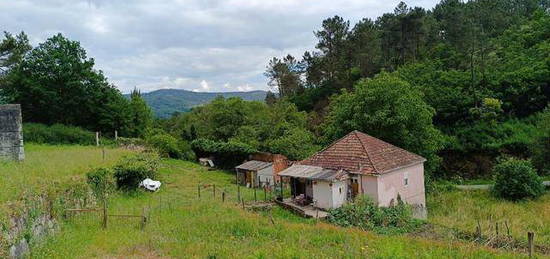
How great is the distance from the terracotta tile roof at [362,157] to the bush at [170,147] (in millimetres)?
20775

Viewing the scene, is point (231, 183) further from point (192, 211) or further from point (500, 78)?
point (500, 78)

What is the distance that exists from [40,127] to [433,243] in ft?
98.8

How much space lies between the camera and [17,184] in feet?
43.1

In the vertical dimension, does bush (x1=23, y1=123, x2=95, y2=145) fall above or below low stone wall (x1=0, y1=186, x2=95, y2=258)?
above

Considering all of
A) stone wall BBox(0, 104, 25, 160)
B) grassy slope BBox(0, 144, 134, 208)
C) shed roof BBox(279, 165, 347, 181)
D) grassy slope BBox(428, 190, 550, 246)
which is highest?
stone wall BBox(0, 104, 25, 160)

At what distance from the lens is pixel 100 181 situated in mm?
18812

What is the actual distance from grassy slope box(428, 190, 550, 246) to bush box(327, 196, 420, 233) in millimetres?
2382

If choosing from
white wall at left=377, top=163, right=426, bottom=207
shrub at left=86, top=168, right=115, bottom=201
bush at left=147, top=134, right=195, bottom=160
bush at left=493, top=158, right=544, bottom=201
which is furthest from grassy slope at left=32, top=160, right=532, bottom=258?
bush at left=147, top=134, right=195, bottom=160

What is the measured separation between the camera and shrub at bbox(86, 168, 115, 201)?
1820 centimetres

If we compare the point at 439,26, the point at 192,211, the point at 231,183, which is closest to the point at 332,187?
the point at 192,211

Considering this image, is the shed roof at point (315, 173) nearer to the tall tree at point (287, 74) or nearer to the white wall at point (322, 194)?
the white wall at point (322, 194)

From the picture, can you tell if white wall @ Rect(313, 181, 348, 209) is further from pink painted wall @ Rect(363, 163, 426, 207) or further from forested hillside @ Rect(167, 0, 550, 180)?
forested hillside @ Rect(167, 0, 550, 180)

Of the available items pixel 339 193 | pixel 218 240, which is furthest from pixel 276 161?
pixel 218 240

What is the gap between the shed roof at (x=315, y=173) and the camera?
2183 centimetres
